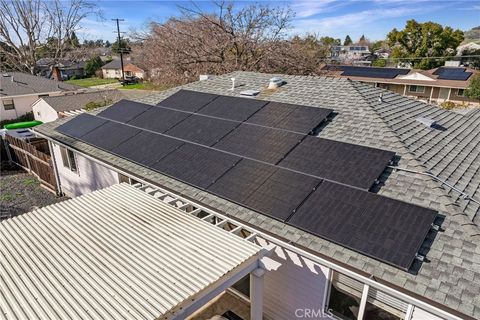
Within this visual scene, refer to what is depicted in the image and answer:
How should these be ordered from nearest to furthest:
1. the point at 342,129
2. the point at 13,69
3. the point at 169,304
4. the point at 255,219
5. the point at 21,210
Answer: the point at 169,304, the point at 255,219, the point at 342,129, the point at 21,210, the point at 13,69

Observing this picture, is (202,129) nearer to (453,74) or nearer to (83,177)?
(83,177)

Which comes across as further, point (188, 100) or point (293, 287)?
point (188, 100)

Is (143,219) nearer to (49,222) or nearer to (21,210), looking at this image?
(49,222)

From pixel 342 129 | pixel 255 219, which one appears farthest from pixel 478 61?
pixel 255 219

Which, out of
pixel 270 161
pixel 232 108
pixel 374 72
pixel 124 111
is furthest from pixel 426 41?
pixel 270 161

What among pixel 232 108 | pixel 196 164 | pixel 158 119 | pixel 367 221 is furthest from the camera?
pixel 158 119
